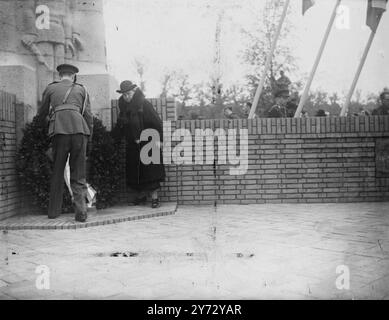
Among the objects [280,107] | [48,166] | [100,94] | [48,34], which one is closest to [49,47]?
[48,34]

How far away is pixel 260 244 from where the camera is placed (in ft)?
12.8

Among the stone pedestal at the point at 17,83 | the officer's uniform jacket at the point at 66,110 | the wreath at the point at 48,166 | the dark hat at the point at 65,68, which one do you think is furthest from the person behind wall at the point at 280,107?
the stone pedestal at the point at 17,83

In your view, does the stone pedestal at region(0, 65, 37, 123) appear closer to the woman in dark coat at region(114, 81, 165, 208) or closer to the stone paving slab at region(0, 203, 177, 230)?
the woman in dark coat at region(114, 81, 165, 208)

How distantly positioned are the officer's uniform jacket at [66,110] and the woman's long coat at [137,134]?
0.90m

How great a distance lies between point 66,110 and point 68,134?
0.29 meters

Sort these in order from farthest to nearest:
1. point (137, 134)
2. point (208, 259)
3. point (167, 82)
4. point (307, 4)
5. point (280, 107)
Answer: point (167, 82) → point (280, 107) → point (307, 4) → point (137, 134) → point (208, 259)

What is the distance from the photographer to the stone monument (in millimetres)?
6035

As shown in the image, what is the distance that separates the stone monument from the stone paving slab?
1.46 meters

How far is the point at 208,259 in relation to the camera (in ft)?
11.1

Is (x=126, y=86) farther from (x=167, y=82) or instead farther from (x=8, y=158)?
(x=167, y=82)

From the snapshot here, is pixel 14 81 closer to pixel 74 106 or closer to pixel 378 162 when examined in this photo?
pixel 74 106

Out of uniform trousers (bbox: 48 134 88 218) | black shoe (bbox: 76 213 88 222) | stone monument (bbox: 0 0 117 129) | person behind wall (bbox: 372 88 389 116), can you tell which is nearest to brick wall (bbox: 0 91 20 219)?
stone monument (bbox: 0 0 117 129)

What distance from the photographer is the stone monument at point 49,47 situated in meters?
6.04
